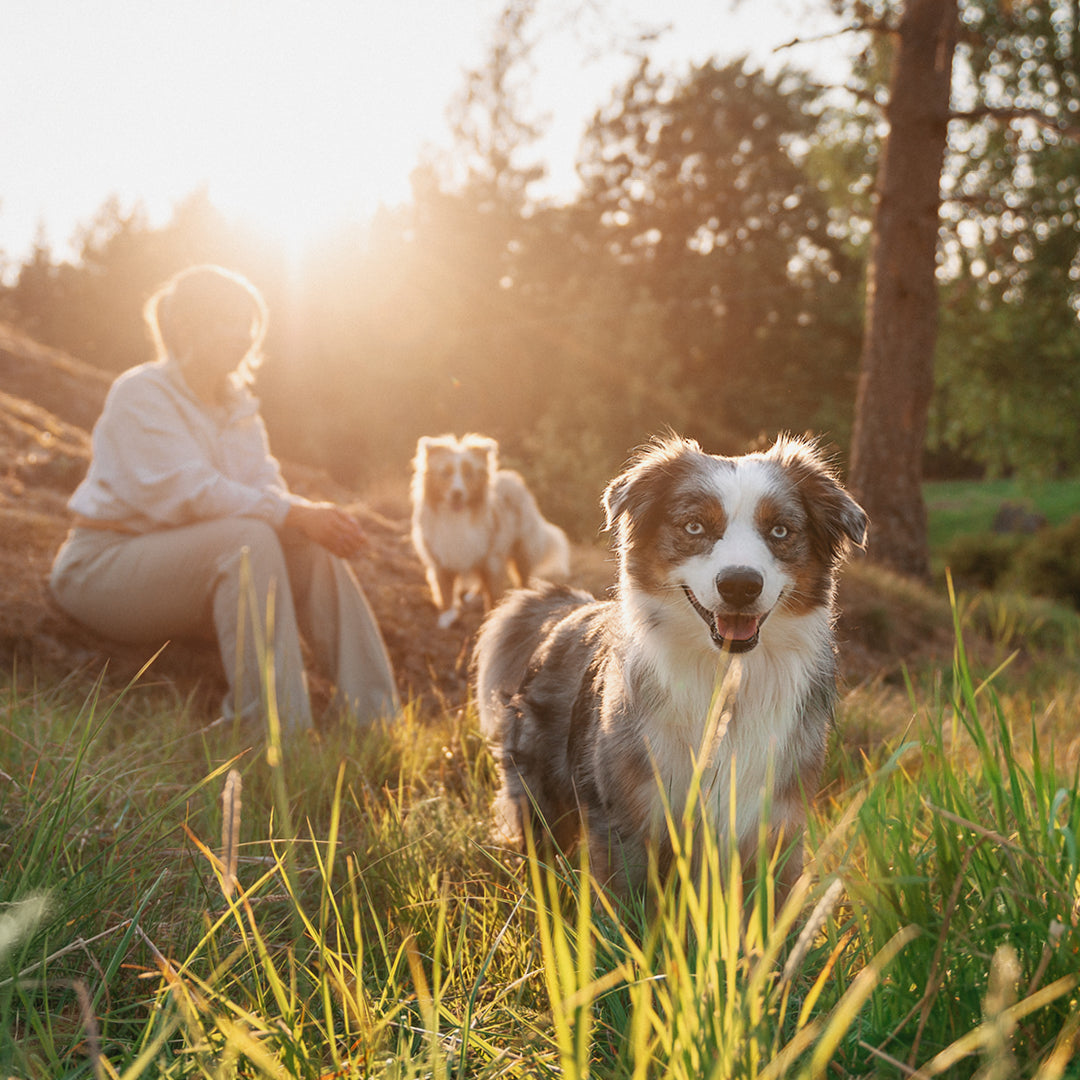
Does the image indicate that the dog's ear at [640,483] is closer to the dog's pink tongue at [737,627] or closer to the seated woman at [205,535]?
the dog's pink tongue at [737,627]

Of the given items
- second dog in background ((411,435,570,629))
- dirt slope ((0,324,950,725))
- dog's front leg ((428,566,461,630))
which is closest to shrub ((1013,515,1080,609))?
dirt slope ((0,324,950,725))

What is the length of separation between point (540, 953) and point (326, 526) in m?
2.52

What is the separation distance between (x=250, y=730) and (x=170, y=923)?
1.88 metres

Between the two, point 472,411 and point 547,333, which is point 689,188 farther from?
point 472,411

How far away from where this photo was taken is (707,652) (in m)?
2.46

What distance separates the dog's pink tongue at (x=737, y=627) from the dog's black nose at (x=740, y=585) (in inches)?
2.7

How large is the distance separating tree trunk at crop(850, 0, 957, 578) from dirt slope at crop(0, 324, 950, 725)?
1.45 metres

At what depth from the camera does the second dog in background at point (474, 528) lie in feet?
24.8

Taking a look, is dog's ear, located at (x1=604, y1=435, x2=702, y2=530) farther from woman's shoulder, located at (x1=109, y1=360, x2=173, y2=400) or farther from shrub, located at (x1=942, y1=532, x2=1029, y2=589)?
shrub, located at (x1=942, y1=532, x2=1029, y2=589)

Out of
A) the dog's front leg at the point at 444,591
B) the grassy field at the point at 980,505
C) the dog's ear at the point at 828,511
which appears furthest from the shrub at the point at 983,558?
the dog's ear at the point at 828,511

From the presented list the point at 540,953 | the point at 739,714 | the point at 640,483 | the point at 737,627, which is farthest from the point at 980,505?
the point at 540,953

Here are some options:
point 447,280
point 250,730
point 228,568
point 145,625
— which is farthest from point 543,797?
point 447,280

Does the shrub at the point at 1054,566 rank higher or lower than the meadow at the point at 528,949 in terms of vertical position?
lower

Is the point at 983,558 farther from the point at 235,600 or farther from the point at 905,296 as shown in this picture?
the point at 235,600
